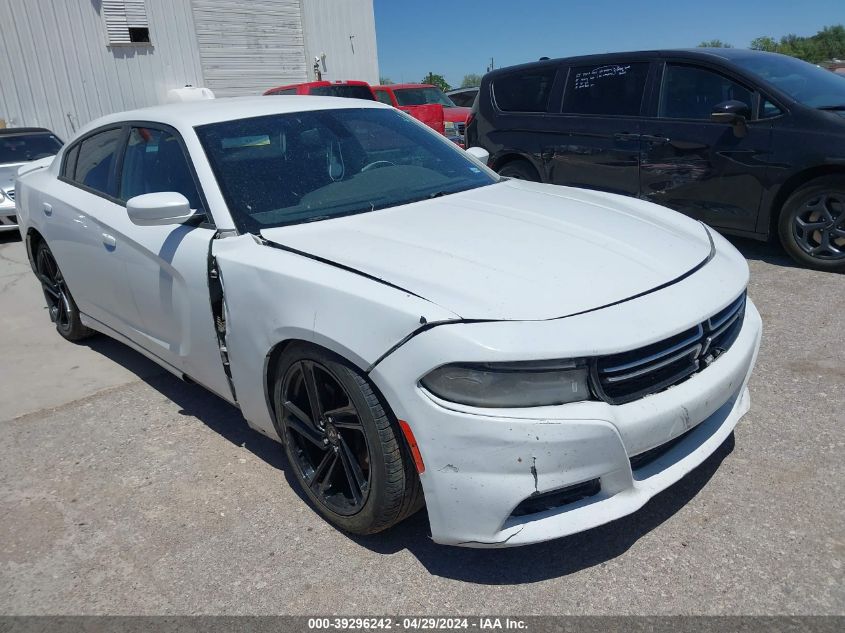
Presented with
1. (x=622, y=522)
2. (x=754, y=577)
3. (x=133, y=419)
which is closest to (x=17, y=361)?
(x=133, y=419)

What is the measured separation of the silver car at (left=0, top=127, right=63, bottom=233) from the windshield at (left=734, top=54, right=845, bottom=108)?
8299 mm

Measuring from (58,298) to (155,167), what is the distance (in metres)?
1.88

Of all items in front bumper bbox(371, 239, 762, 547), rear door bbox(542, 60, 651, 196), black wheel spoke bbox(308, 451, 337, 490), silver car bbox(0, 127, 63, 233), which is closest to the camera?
front bumper bbox(371, 239, 762, 547)

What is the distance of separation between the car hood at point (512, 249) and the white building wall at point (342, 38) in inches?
724

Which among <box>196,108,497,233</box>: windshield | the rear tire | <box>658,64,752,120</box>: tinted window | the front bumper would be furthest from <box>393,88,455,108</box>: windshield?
the front bumper

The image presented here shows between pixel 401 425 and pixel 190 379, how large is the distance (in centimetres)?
162

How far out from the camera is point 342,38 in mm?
20391

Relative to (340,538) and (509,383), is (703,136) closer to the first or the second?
(509,383)

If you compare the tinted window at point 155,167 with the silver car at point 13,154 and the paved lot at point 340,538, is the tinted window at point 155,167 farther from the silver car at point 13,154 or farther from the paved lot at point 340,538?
the silver car at point 13,154

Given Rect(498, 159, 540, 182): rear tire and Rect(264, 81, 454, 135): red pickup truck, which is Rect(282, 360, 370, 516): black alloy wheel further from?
Rect(264, 81, 454, 135): red pickup truck

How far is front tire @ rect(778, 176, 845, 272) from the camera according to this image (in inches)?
201

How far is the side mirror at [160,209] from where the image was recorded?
110 inches

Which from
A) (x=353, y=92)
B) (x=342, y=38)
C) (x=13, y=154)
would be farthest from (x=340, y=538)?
(x=342, y=38)

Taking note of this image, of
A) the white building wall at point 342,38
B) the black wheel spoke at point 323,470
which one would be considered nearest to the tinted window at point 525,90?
the black wheel spoke at point 323,470
